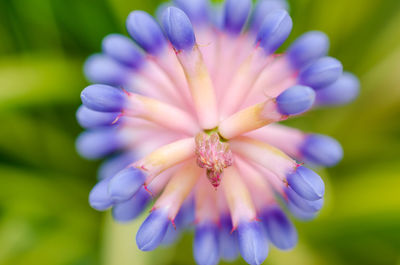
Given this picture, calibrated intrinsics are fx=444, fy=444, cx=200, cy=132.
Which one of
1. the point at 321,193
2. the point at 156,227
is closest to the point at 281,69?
the point at 321,193

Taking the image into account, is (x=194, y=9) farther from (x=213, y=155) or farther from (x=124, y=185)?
(x=124, y=185)

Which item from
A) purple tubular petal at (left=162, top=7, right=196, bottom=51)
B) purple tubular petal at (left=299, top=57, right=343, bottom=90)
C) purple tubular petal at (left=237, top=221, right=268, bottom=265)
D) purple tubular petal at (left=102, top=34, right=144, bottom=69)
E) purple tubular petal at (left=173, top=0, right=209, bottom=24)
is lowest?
purple tubular petal at (left=237, top=221, right=268, bottom=265)

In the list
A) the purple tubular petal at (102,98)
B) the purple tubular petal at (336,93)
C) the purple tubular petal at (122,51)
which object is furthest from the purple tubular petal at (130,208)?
the purple tubular petal at (336,93)

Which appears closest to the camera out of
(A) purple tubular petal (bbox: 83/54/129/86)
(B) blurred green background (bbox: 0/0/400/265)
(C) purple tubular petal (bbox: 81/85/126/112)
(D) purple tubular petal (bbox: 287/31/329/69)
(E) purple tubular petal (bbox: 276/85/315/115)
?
(E) purple tubular petal (bbox: 276/85/315/115)

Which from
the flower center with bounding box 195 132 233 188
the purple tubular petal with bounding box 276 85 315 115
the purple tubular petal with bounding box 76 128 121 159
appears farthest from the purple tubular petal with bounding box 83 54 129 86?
the purple tubular petal with bounding box 276 85 315 115

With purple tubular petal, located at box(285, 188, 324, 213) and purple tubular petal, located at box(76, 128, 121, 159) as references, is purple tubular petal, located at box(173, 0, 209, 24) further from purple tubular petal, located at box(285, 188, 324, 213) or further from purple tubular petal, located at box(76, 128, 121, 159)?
purple tubular petal, located at box(285, 188, 324, 213)

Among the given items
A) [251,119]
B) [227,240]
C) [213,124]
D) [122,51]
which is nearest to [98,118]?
[122,51]
